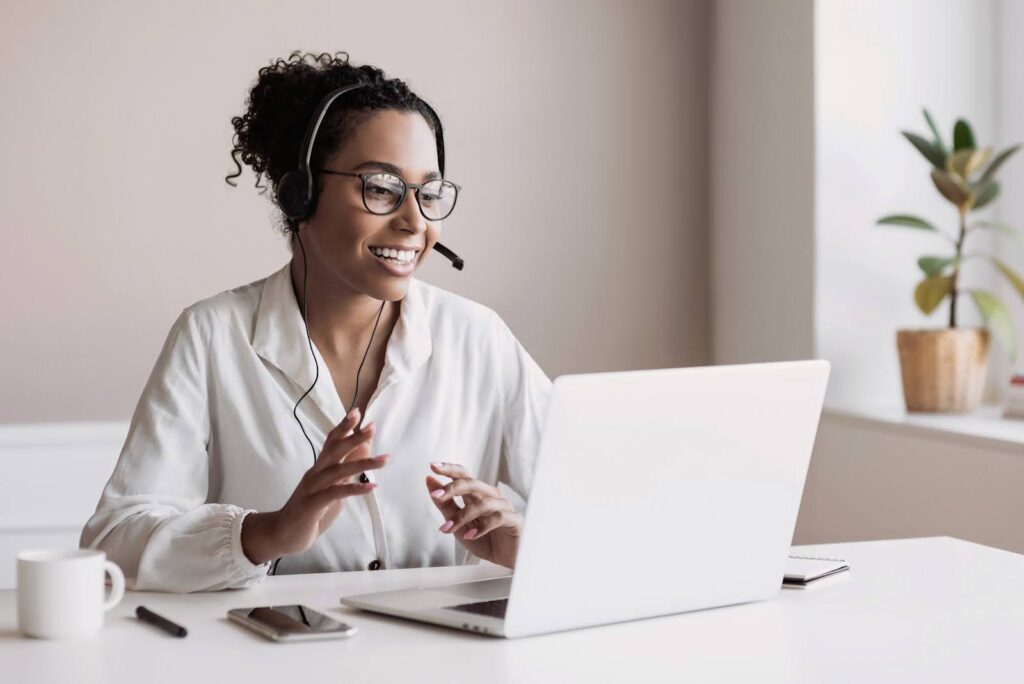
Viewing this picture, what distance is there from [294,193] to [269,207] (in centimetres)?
121

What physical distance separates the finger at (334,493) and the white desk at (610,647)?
11 cm

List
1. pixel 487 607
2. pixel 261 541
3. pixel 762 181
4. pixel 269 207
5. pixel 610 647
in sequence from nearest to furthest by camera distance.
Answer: pixel 610 647
pixel 487 607
pixel 261 541
pixel 269 207
pixel 762 181

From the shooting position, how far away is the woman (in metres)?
1.69

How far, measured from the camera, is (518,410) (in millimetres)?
1921

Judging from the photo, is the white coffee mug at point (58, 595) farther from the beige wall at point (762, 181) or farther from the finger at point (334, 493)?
the beige wall at point (762, 181)

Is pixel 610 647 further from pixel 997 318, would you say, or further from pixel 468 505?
pixel 997 318

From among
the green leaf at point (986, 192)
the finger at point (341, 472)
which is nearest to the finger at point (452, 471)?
the finger at point (341, 472)

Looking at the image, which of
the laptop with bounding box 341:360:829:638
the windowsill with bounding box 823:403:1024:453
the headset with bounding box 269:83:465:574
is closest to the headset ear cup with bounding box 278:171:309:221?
the headset with bounding box 269:83:465:574

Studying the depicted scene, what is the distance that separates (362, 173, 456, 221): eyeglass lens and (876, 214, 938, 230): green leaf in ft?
4.42

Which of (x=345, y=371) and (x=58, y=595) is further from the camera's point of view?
(x=345, y=371)

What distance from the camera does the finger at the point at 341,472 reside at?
1.28m

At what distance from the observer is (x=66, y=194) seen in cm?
279

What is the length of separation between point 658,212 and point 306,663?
2329mm

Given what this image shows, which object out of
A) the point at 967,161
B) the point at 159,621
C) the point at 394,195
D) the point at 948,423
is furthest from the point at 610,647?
the point at 967,161
